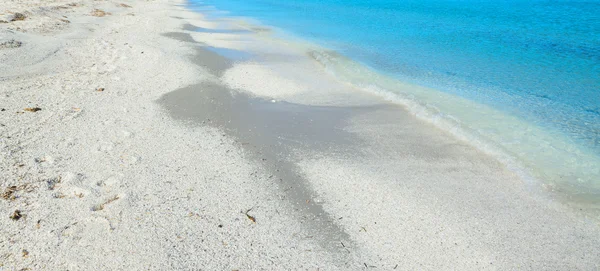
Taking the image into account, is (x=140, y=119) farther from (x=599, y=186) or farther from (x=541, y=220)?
(x=599, y=186)

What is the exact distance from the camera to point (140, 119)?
302 inches

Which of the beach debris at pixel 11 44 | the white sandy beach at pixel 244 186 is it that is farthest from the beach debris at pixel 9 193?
the beach debris at pixel 11 44

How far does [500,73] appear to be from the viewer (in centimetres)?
1368

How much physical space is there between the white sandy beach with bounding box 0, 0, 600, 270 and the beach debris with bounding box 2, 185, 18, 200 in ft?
0.08

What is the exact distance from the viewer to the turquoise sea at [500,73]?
7.65m

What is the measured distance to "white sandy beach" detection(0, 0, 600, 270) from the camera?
430cm

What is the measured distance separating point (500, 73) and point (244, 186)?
12337 mm

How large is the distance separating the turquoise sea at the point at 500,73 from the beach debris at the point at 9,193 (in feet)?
27.7

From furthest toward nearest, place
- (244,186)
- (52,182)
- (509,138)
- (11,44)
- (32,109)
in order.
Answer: (11,44) < (509,138) < (32,109) < (244,186) < (52,182)

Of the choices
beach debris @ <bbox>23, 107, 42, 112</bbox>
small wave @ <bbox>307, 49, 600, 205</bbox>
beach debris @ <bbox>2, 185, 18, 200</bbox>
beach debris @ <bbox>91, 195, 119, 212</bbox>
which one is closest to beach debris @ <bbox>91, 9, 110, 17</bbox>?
beach debris @ <bbox>23, 107, 42, 112</bbox>

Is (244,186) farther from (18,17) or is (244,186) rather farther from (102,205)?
(18,17)

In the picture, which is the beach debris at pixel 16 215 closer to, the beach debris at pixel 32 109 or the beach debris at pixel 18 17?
the beach debris at pixel 32 109

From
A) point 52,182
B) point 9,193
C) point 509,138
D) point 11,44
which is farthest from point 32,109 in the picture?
point 509,138

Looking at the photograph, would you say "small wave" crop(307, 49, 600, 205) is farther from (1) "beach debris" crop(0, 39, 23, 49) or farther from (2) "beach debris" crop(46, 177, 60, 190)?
(1) "beach debris" crop(0, 39, 23, 49)
